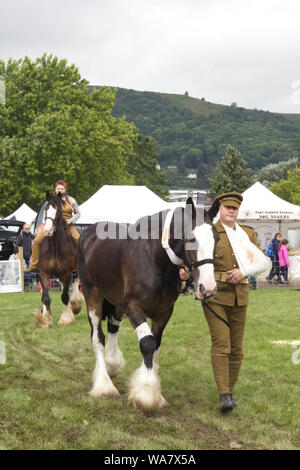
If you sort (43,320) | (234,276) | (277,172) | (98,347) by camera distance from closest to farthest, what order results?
(234,276) → (98,347) → (43,320) → (277,172)

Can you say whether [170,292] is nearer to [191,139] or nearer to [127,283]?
[127,283]

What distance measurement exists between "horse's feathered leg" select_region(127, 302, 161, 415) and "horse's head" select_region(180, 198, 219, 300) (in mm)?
732

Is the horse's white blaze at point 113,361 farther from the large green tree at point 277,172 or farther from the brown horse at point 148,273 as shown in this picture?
the large green tree at point 277,172

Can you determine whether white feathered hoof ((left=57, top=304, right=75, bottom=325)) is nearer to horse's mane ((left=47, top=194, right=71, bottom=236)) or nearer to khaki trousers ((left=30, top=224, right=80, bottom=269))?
khaki trousers ((left=30, top=224, right=80, bottom=269))

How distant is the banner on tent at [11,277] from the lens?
1839 centimetres

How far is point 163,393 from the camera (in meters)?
6.07

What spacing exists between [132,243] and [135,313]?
2.52 feet

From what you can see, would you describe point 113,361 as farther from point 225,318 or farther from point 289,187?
point 289,187

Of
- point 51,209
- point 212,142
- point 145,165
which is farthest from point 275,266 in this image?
point 212,142

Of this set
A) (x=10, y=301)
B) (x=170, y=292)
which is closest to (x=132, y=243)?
(x=170, y=292)

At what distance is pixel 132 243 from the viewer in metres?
5.68

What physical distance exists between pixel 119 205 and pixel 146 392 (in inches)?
671

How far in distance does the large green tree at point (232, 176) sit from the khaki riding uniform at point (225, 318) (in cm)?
6647

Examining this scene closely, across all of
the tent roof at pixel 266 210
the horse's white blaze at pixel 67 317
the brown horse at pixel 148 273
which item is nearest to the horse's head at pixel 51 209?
the horse's white blaze at pixel 67 317
